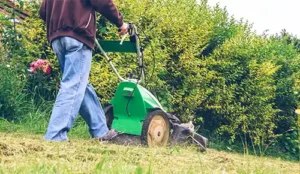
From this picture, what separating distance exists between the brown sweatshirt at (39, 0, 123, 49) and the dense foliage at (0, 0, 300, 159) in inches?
76.4

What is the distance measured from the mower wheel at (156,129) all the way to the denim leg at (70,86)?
2.16ft

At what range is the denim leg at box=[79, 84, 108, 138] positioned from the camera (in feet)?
17.6

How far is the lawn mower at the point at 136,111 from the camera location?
210 inches

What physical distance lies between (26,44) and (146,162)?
4.31m

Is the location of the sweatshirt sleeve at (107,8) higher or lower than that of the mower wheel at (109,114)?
higher

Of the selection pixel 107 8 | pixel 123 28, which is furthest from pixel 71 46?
pixel 123 28

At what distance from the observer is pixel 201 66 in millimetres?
8289

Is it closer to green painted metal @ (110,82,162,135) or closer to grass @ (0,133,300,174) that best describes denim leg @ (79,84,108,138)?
green painted metal @ (110,82,162,135)

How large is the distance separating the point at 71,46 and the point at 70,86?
33 cm

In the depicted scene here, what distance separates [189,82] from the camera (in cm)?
795

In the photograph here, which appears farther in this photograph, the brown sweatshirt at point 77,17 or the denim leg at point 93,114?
the denim leg at point 93,114

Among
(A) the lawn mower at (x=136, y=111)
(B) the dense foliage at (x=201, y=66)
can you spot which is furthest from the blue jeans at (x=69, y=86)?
(B) the dense foliage at (x=201, y=66)

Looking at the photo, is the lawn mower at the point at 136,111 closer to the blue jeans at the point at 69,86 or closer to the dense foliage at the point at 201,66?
the blue jeans at the point at 69,86

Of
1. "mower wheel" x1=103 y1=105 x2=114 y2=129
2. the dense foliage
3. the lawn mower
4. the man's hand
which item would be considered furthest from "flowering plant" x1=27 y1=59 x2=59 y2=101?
the man's hand
